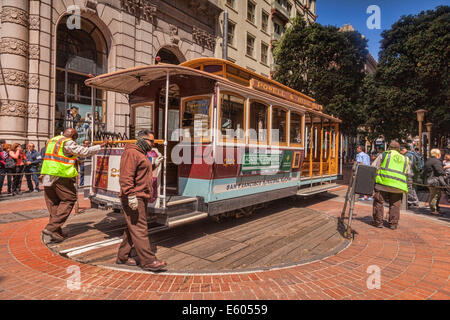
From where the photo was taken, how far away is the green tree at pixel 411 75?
14.6m

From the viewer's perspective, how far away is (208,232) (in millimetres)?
5715

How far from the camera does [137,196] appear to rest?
3619mm

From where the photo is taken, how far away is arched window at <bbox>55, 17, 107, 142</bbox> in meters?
12.3

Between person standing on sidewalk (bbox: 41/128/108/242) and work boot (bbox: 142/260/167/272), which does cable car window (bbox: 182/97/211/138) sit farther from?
work boot (bbox: 142/260/167/272)

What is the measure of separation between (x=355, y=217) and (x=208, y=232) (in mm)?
4218

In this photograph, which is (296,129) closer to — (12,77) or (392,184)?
(392,184)

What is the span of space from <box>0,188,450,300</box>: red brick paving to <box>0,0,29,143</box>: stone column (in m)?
7.66

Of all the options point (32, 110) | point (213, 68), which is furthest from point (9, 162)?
point (213, 68)

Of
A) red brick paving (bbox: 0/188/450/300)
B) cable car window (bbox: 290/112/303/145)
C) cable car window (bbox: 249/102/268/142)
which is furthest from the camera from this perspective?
cable car window (bbox: 290/112/303/145)

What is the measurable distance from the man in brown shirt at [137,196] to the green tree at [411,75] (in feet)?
54.5

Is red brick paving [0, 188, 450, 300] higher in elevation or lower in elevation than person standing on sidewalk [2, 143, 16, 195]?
lower

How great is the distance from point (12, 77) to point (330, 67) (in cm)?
1710

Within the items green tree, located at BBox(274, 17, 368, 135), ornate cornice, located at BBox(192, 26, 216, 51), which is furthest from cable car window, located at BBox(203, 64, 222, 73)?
ornate cornice, located at BBox(192, 26, 216, 51)

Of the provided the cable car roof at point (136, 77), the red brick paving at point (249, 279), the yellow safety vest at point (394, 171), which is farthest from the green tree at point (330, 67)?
the red brick paving at point (249, 279)
